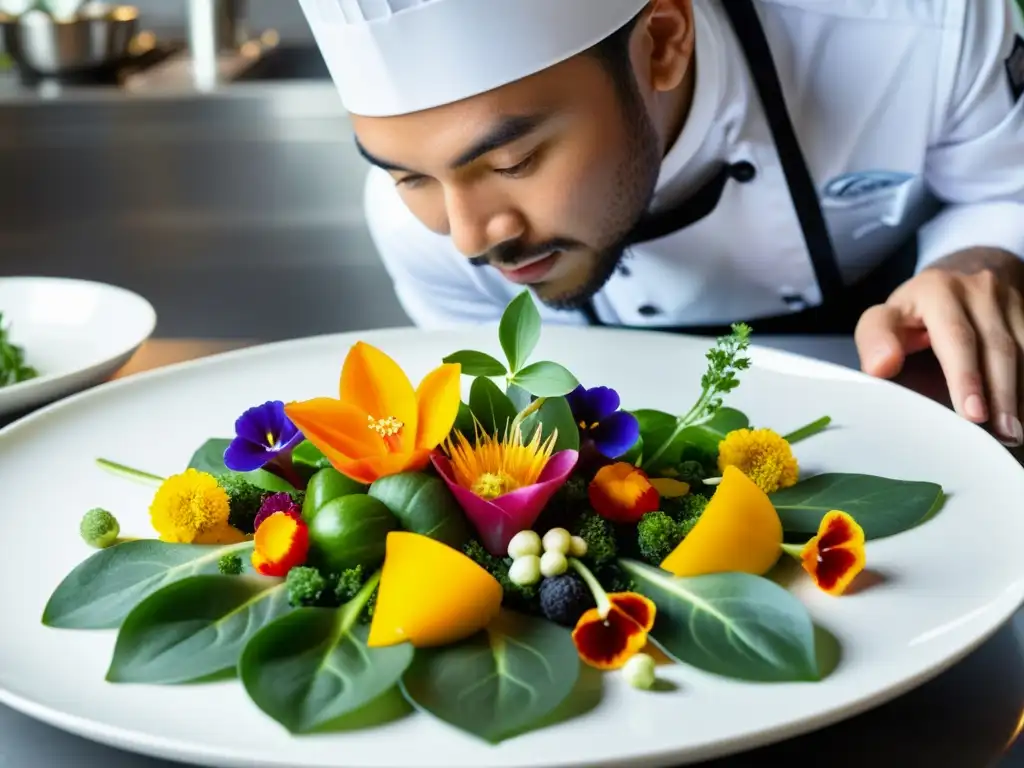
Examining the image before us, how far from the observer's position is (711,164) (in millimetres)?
1206

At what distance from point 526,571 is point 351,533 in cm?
8

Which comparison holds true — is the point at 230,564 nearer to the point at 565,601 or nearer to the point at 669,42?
the point at 565,601

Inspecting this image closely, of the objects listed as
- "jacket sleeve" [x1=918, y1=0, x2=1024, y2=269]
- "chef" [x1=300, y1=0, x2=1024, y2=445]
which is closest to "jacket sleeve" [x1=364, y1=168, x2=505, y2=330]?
"chef" [x1=300, y1=0, x2=1024, y2=445]

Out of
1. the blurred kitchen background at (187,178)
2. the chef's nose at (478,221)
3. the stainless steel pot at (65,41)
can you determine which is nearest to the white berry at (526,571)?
the chef's nose at (478,221)

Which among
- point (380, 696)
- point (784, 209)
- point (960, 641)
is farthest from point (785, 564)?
point (784, 209)

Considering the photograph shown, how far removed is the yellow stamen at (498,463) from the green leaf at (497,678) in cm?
8

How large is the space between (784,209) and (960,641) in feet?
2.68

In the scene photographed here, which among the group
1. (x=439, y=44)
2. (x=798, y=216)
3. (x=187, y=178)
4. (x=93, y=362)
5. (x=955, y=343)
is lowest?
(x=187, y=178)

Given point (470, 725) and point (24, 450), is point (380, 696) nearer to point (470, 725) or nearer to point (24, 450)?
point (470, 725)

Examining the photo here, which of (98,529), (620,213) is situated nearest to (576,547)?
(98,529)

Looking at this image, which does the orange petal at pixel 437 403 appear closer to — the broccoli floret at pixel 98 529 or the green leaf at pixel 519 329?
the green leaf at pixel 519 329

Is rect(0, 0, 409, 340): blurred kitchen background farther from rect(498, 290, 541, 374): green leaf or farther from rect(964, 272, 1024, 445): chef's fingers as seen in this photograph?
rect(498, 290, 541, 374): green leaf

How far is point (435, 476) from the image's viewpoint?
572 millimetres

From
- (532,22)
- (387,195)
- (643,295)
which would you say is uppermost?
(532,22)
